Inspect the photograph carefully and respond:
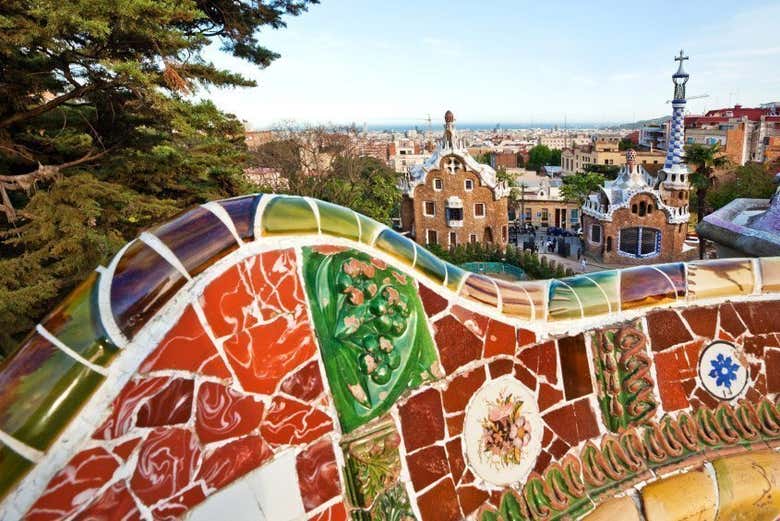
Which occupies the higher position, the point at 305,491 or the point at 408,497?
the point at 305,491

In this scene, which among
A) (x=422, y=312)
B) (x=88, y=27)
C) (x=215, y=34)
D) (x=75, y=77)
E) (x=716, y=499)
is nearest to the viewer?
(x=422, y=312)

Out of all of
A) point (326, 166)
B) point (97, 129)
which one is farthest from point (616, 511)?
point (326, 166)

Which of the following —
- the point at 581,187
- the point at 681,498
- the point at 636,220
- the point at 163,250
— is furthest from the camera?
the point at 581,187

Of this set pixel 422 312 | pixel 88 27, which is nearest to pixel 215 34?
pixel 88 27

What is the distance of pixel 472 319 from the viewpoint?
1827 mm

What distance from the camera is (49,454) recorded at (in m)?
1.17

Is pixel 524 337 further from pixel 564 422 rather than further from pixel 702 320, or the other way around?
pixel 702 320

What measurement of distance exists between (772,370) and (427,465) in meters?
1.54

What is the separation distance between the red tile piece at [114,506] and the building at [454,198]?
20201 mm

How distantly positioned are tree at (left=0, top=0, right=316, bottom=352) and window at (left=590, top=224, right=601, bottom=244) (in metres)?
16.7

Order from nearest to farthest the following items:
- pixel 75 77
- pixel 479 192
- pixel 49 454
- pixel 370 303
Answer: pixel 49 454
pixel 370 303
pixel 75 77
pixel 479 192

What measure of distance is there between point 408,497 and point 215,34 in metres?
8.67

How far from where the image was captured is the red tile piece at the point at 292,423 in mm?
1471

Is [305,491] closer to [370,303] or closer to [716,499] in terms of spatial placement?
[370,303]
